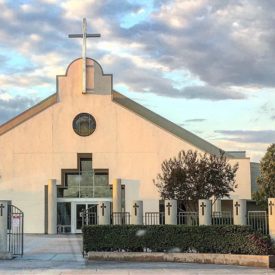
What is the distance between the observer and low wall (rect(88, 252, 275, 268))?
20.1 metres

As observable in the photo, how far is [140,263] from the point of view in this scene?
20.5 metres

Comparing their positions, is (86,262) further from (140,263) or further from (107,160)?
(107,160)

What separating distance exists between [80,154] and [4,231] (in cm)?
2292

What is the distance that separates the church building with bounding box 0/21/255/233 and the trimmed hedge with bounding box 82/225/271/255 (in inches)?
870

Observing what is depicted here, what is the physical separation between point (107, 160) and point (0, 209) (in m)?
22.7

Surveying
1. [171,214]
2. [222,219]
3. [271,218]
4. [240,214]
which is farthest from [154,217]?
[271,218]

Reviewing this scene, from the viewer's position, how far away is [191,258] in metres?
21.0

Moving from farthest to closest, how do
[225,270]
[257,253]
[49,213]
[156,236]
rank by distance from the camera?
[49,213] < [156,236] < [257,253] < [225,270]

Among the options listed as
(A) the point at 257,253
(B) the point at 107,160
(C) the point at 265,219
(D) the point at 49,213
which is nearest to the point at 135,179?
(B) the point at 107,160

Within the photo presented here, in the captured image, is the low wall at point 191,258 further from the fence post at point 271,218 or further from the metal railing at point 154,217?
the metal railing at point 154,217

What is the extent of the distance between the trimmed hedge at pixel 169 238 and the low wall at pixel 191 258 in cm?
38

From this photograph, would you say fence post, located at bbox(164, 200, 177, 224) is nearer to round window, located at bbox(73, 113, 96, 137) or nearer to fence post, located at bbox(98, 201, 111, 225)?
fence post, located at bbox(98, 201, 111, 225)

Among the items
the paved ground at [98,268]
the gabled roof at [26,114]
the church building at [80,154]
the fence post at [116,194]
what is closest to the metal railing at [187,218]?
the paved ground at [98,268]

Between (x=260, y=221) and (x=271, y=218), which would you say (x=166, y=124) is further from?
(x=271, y=218)
